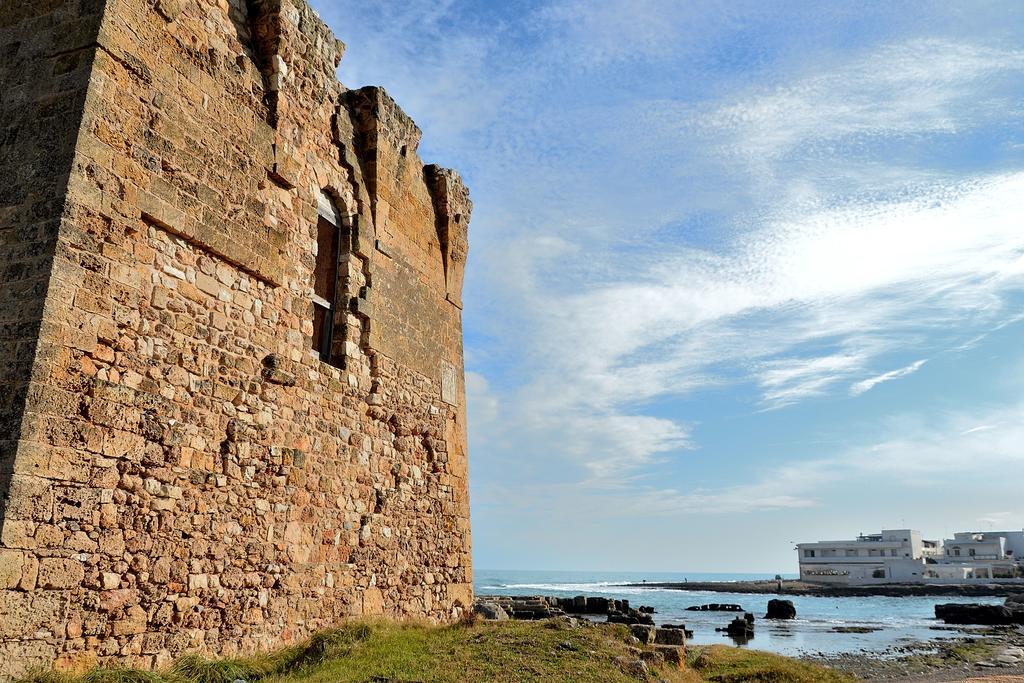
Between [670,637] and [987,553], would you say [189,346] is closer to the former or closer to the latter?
[670,637]

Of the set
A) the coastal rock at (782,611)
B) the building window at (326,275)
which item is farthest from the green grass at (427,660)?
the coastal rock at (782,611)

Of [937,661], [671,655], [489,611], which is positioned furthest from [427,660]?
[937,661]

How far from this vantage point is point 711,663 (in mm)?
13820

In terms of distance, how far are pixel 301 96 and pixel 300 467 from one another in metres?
4.62

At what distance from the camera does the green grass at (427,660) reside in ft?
21.9

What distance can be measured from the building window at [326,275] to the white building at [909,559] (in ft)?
242

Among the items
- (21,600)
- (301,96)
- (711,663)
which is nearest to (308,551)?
(21,600)

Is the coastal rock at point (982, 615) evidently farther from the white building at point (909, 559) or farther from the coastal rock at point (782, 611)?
the white building at point (909, 559)

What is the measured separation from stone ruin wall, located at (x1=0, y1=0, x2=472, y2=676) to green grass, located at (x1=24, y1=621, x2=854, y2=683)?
256 mm

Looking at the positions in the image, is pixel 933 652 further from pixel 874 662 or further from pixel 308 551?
pixel 308 551

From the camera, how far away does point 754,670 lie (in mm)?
12852

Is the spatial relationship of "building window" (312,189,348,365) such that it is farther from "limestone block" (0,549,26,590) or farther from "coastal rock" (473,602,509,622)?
"coastal rock" (473,602,509,622)

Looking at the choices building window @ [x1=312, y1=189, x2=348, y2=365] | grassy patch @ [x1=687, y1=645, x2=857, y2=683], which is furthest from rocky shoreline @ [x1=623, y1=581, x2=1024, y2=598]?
building window @ [x1=312, y1=189, x2=348, y2=365]

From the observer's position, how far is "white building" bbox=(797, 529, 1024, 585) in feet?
231
